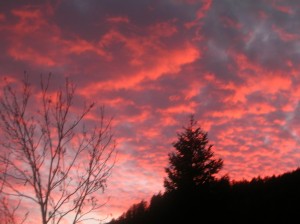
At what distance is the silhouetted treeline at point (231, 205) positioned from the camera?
12453 millimetres

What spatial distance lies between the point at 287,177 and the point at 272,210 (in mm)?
1892

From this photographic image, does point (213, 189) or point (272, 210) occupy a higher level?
point (213, 189)

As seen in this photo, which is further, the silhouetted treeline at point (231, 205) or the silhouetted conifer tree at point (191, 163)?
the silhouetted conifer tree at point (191, 163)

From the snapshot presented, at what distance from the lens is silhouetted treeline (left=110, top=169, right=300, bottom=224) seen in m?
12.5

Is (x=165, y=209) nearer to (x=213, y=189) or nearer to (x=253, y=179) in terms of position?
(x=213, y=189)

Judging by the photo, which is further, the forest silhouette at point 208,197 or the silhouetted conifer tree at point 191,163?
the silhouetted conifer tree at point 191,163

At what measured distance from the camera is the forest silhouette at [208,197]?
12.7 m

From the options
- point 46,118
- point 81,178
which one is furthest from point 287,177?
point 46,118

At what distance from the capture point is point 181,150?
2467cm

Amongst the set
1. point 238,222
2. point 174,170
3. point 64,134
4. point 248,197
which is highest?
point 174,170

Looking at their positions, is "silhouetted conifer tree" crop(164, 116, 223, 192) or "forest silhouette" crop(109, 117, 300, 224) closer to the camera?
"forest silhouette" crop(109, 117, 300, 224)

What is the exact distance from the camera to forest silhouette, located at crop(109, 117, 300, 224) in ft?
41.8

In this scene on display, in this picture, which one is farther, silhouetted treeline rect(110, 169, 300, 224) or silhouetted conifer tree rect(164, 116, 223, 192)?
silhouetted conifer tree rect(164, 116, 223, 192)

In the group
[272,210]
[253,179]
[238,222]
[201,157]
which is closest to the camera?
[272,210]
